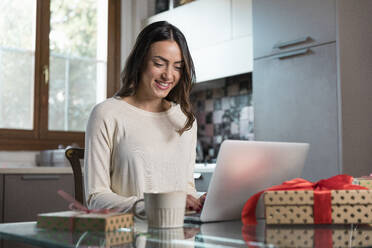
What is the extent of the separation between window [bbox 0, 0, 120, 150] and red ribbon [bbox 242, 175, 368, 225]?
121 inches

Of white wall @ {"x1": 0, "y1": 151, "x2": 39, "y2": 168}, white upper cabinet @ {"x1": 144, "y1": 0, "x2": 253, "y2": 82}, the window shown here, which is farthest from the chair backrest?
the window

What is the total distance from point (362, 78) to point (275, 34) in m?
0.60

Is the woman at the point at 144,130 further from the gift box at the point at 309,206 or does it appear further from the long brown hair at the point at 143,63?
the gift box at the point at 309,206

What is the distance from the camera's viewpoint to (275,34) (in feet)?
10.1

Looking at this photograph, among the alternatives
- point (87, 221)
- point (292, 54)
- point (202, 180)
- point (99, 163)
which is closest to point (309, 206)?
point (87, 221)

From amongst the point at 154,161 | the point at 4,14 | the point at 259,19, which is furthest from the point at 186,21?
the point at 154,161

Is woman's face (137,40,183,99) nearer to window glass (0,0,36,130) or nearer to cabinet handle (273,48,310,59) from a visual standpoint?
cabinet handle (273,48,310,59)

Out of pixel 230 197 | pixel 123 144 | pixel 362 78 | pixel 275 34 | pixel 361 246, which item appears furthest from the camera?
pixel 275 34

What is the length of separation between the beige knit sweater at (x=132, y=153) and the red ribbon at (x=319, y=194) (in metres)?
0.51

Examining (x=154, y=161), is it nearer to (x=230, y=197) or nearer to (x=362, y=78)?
(x=230, y=197)

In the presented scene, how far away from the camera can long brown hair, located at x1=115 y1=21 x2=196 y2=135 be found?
5.64ft

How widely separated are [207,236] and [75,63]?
354cm

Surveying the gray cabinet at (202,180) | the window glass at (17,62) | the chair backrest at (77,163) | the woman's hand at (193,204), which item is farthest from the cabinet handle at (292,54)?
the window glass at (17,62)

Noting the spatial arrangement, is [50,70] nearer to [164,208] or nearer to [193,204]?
[193,204]
